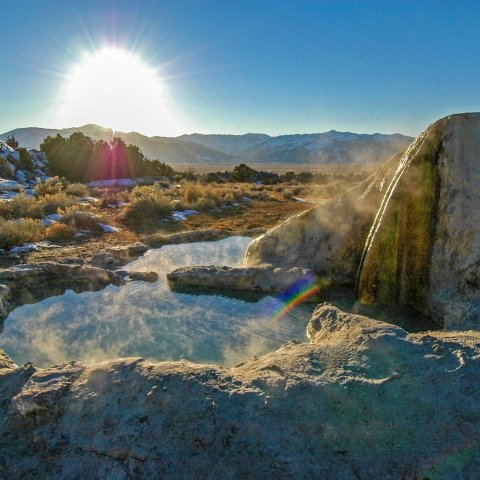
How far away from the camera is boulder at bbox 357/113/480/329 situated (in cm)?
611

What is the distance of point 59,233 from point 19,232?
137 cm

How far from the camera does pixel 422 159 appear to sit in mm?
7000

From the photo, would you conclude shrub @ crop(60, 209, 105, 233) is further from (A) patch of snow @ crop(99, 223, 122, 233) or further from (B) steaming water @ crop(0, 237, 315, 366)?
(B) steaming water @ crop(0, 237, 315, 366)

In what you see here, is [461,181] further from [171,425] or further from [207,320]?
[171,425]

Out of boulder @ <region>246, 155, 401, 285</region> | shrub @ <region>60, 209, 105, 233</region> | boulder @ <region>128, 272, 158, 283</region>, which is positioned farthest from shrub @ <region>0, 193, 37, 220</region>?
boulder @ <region>246, 155, 401, 285</region>

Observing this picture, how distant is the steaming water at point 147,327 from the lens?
567 cm

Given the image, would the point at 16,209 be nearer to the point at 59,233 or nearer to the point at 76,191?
the point at 59,233

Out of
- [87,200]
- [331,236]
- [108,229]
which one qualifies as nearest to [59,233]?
[108,229]

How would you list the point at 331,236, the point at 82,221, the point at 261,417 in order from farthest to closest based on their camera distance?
the point at 82,221, the point at 331,236, the point at 261,417

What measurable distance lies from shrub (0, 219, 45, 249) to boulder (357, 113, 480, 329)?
979cm

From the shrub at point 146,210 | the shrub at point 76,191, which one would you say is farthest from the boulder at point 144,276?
the shrub at point 76,191

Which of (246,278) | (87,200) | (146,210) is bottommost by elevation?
(246,278)

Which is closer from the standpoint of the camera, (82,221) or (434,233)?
(434,233)

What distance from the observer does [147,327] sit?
21.3ft
